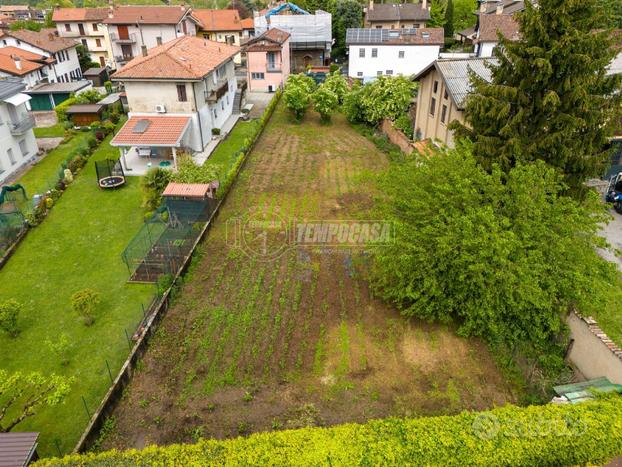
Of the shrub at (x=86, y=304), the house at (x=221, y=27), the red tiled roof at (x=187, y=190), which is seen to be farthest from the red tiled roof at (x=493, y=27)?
the shrub at (x=86, y=304)

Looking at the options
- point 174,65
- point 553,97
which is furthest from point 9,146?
point 553,97

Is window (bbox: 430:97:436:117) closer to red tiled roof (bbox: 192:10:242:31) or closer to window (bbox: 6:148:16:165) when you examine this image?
window (bbox: 6:148:16:165)

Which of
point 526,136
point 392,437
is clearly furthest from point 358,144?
point 392,437

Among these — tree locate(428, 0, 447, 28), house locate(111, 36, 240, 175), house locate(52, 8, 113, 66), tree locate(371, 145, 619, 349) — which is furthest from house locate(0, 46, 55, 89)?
tree locate(428, 0, 447, 28)

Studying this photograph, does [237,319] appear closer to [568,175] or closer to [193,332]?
[193,332]

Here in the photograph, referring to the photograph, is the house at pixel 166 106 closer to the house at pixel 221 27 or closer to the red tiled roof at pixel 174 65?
the red tiled roof at pixel 174 65

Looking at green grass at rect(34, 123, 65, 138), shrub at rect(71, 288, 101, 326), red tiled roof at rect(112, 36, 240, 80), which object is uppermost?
red tiled roof at rect(112, 36, 240, 80)
